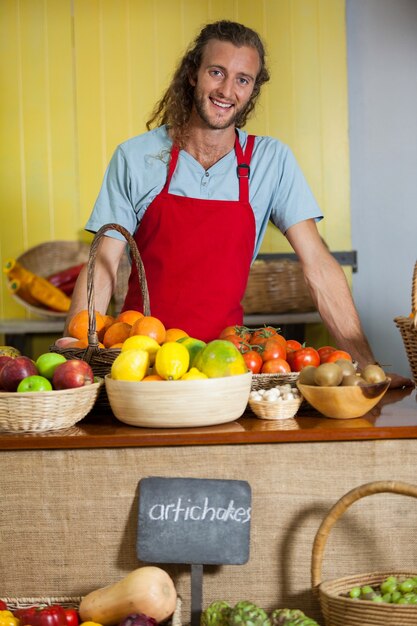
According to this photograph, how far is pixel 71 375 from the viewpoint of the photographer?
1.89m

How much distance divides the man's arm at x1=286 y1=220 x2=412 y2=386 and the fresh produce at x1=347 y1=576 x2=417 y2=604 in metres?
1.07

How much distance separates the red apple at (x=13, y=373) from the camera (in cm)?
190

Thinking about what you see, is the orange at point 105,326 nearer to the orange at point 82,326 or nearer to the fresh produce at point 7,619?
the orange at point 82,326

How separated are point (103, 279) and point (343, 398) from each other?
3.59ft

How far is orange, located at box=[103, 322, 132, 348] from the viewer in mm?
2133

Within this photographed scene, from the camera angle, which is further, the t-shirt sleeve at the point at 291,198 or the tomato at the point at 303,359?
the t-shirt sleeve at the point at 291,198

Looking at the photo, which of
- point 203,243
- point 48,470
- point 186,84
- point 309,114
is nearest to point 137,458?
point 48,470

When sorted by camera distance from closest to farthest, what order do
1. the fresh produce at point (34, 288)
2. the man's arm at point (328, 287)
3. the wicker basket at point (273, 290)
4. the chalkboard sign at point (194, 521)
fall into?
the chalkboard sign at point (194, 521)
the man's arm at point (328, 287)
the wicker basket at point (273, 290)
the fresh produce at point (34, 288)

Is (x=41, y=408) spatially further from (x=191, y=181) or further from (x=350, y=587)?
(x=191, y=181)

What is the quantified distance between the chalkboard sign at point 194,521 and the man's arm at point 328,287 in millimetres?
1028

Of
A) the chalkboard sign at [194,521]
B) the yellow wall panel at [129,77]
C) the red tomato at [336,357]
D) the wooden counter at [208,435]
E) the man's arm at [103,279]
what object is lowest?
the chalkboard sign at [194,521]

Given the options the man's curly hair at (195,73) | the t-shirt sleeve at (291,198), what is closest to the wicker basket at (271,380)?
the t-shirt sleeve at (291,198)

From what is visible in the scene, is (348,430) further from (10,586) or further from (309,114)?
(309,114)

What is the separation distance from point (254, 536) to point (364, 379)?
0.43m
